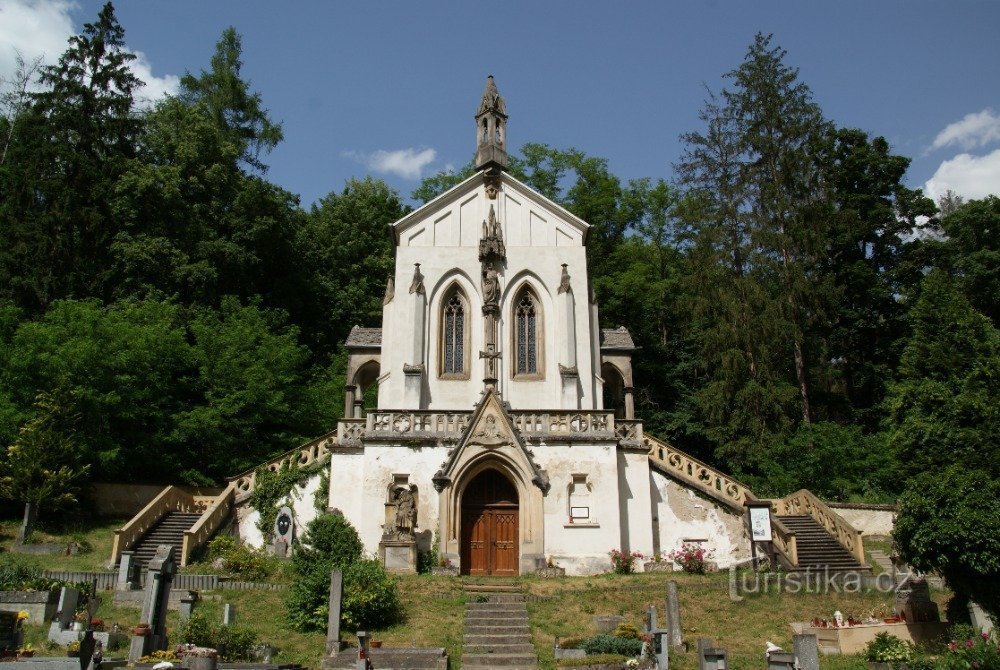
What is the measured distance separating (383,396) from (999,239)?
3369cm

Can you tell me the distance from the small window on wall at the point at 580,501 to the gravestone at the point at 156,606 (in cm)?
1196

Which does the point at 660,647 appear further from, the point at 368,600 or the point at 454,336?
the point at 454,336

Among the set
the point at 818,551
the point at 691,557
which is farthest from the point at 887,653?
the point at 818,551

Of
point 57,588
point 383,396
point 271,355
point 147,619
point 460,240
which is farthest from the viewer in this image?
point 271,355

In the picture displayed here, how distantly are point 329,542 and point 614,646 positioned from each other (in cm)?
964

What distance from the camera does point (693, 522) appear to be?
2522 centimetres

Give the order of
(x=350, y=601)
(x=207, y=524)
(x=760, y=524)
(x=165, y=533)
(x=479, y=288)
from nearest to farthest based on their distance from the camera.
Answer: (x=350, y=601), (x=760, y=524), (x=207, y=524), (x=165, y=533), (x=479, y=288)

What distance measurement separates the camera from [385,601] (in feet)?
56.7

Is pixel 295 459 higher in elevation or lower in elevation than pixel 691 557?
higher

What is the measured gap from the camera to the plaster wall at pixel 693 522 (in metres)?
24.8

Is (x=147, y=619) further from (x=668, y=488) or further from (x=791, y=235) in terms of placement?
(x=791, y=235)

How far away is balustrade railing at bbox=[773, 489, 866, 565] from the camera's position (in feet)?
77.6

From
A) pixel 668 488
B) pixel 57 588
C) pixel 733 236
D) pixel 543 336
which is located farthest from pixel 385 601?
pixel 733 236

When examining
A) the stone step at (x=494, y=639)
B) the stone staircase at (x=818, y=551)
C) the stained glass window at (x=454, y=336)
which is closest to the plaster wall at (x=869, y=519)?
the stone staircase at (x=818, y=551)
